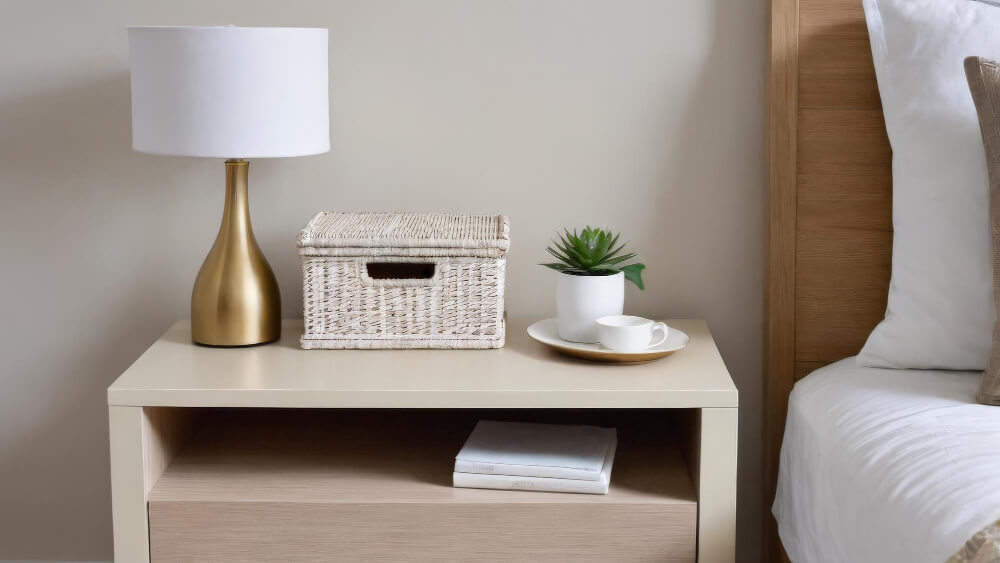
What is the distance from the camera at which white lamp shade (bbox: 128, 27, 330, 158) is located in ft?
4.34

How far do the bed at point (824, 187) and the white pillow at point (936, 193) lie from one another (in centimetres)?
11

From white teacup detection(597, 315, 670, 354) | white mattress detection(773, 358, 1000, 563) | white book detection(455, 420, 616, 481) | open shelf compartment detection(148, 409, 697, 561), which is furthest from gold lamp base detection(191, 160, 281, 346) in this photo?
white mattress detection(773, 358, 1000, 563)

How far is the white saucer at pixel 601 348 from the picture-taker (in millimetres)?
1377

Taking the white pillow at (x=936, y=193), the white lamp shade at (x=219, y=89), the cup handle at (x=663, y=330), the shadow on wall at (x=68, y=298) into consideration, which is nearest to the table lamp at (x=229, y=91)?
the white lamp shade at (x=219, y=89)

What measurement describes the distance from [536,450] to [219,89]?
0.67m

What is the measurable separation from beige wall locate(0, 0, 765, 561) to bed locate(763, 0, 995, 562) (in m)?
0.07

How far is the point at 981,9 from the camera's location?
1.38 metres

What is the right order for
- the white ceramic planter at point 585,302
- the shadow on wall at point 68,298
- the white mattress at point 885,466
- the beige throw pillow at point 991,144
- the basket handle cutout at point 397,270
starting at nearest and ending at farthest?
1. the white mattress at point 885,466
2. the beige throw pillow at point 991,144
3. the white ceramic planter at point 585,302
4. the basket handle cutout at point 397,270
5. the shadow on wall at point 68,298

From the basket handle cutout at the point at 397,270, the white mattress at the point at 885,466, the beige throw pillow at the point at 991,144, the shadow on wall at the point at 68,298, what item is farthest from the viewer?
the shadow on wall at the point at 68,298

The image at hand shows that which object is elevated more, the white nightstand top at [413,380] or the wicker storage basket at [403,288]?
the wicker storage basket at [403,288]

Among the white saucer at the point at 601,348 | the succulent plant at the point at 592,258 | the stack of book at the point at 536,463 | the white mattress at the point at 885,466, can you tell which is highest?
the succulent plant at the point at 592,258

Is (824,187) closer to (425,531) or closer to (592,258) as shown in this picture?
(592,258)

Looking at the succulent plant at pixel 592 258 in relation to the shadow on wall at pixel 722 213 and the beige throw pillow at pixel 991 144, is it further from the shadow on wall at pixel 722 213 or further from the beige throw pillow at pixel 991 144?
the beige throw pillow at pixel 991 144

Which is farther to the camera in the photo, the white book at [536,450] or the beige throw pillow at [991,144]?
the white book at [536,450]
